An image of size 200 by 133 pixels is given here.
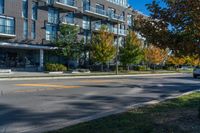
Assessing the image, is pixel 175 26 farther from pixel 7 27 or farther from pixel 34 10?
pixel 34 10

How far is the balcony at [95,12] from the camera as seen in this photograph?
5465 cm

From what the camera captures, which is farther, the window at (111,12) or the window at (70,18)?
the window at (111,12)

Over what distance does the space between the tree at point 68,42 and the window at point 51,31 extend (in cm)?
121

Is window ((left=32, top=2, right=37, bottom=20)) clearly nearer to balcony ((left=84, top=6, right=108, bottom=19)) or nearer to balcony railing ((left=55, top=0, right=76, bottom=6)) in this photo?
balcony railing ((left=55, top=0, right=76, bottom=6))

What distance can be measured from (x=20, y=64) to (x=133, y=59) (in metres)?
17.0

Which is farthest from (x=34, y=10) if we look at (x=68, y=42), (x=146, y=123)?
(x=146, y=123)

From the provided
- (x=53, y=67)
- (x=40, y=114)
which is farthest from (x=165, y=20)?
(x=53, y=67)

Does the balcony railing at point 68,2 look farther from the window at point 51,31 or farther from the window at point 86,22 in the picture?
the window at point 86,22

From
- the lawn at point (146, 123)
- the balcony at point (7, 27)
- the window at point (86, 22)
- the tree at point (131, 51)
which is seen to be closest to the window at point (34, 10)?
the balcony at point (7, 27)

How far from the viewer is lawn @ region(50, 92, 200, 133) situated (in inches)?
290

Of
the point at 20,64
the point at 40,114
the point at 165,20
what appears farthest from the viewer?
the point at 20,64

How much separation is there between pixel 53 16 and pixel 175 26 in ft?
137

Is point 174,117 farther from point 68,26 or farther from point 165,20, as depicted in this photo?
point 68,26

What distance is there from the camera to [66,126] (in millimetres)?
7914
